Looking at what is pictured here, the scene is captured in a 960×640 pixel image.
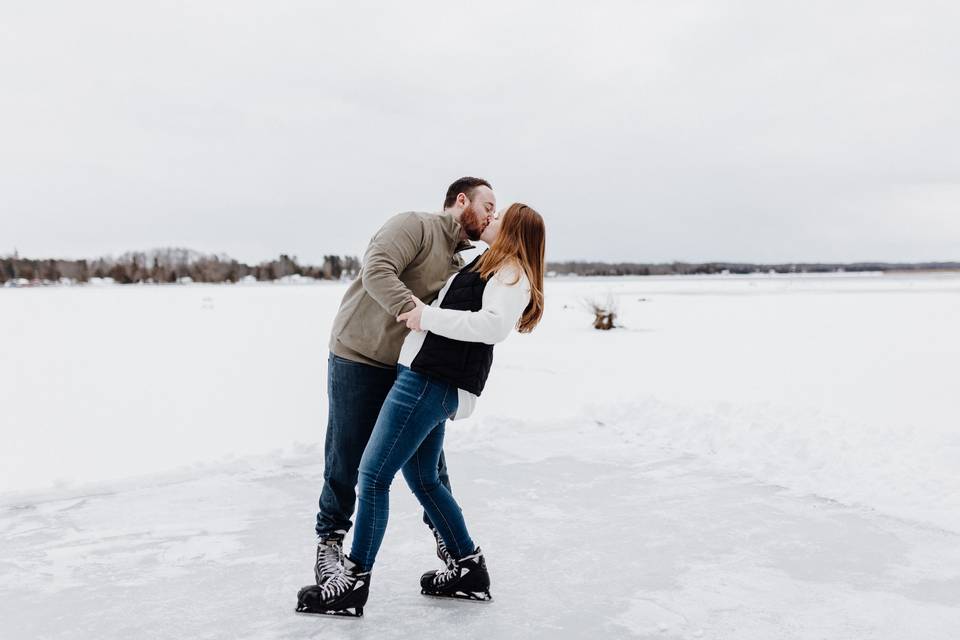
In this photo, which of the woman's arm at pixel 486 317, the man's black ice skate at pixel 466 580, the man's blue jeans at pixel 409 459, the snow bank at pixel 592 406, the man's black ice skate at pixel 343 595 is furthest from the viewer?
the snow bank at pixel 592 406

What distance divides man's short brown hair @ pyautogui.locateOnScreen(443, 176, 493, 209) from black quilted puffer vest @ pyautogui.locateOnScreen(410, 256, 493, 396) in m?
0.29

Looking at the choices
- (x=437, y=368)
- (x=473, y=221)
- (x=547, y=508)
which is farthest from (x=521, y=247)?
(x=547, y=508)

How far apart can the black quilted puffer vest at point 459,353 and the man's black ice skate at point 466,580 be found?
73cm

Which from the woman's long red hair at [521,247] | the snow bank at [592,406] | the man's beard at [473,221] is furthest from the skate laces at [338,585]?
the snow bank at [592,406]

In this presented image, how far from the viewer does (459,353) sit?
2.67 m

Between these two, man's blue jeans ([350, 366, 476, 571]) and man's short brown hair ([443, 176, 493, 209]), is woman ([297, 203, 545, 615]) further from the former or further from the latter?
man's short brown hair ([443, 176, 493, 209])

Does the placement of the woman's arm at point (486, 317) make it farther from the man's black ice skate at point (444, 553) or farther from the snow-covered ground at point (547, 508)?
the snow-covered ground at point (547, 508)

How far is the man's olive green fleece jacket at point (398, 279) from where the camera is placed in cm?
271

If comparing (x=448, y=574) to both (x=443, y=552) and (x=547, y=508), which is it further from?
(x=547, y=508)

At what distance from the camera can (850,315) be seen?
818 inches

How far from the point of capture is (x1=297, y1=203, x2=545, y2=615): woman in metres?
2.59

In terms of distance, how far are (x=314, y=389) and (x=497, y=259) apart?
260 inches

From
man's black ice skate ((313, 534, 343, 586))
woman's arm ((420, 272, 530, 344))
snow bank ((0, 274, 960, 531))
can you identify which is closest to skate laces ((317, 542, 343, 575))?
man's black ice skate ((313, 534, 343, 586))

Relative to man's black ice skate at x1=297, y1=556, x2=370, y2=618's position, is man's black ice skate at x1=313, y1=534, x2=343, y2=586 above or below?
above
